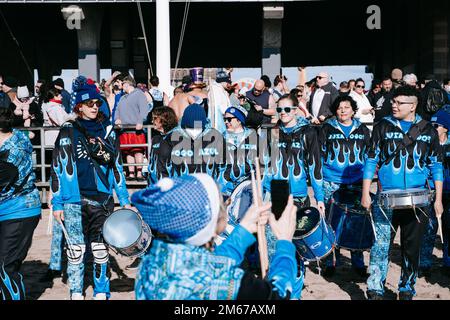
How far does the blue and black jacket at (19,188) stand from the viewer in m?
6.13

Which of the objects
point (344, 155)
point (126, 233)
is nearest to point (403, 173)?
point (344, 155)

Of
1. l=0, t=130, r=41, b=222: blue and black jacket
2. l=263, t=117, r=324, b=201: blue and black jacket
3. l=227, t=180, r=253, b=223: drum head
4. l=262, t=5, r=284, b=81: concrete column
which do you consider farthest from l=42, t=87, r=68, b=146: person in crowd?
l=262, t=5, r=284, b=81: concrete column

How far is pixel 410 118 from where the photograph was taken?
673cm

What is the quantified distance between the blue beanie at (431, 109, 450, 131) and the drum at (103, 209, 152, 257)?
11.3ft

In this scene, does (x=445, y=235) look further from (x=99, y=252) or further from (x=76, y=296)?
(x=76, y=296)

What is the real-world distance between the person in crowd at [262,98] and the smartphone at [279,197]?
9.32 metres

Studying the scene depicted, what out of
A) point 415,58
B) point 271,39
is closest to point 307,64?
point 415,58

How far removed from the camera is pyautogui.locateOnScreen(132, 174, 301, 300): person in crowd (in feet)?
10.0

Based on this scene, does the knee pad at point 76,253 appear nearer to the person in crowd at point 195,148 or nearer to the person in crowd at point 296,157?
the person in crowd at point 195,148

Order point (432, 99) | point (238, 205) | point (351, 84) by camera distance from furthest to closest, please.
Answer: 1. point (351, 84)
2. point (432, 99)
3. point (238, 205)

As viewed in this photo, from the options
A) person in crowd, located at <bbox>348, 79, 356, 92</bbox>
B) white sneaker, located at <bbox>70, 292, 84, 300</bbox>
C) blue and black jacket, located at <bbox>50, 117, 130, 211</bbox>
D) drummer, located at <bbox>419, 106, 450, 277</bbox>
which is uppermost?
person in crowd, located at <bbox>348, 79, 356, 92</bbox>

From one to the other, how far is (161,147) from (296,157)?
4.56ft

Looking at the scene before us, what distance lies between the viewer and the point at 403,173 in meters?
6.69

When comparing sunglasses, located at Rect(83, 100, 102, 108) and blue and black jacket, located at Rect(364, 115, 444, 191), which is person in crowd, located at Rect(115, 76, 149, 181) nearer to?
sunglasses, located at Rect(83, 100, 102, 108)
